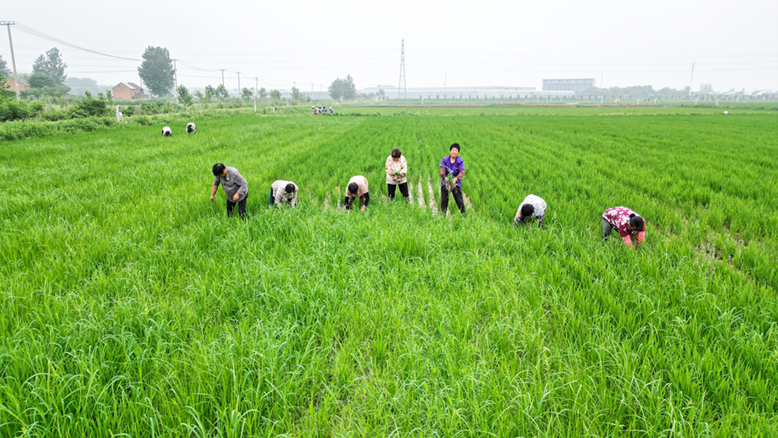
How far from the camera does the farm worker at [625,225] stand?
3.41m

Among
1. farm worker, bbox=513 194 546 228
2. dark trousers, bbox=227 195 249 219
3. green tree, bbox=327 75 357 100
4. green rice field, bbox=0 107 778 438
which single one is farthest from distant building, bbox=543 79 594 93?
dark trousers, bbox=227 195 249 219

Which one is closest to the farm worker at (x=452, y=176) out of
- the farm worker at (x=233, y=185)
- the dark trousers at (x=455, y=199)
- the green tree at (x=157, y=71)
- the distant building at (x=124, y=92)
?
the dark trousers at (x=455, y=199)

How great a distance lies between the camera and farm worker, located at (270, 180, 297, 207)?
5000 millimetres

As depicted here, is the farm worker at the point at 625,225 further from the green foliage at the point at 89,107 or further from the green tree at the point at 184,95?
the green tree at the point at 184,95

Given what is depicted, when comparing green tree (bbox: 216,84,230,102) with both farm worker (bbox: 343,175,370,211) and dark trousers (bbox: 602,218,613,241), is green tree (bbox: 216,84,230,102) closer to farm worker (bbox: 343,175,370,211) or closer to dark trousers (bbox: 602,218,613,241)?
farm worker (bbox: 343,175,370,211)

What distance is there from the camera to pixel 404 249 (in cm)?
376

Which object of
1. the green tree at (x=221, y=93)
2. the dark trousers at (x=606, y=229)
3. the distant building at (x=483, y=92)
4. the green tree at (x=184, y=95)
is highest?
the distant building at (x=483, y=92)

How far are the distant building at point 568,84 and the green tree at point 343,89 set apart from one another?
83.1 metres

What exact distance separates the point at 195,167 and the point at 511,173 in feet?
25.1

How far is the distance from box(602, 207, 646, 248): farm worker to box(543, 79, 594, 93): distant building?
149 meters

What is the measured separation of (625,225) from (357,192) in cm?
371

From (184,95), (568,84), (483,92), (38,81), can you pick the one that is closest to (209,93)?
(184,95)

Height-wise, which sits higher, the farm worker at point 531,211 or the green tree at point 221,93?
the green tree at point 221,93

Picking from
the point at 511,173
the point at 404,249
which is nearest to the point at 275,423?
the point at 404,249
